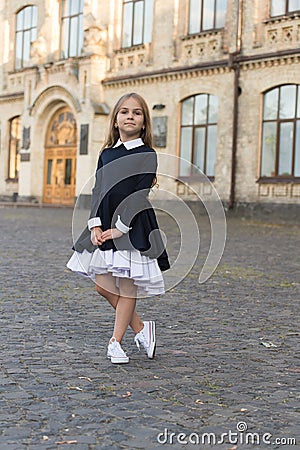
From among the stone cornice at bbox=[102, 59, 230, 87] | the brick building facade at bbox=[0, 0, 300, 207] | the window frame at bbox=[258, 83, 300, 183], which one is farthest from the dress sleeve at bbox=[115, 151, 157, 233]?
the stone cornice at bbox=[102, 59, 230, 87]

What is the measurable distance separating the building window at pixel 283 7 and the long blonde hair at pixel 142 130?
2059 centimetres

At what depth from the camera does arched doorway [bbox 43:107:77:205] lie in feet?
110

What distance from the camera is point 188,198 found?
27.4 metres

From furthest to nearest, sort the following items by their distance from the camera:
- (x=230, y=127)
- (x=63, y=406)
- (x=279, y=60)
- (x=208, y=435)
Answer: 1. (x=230, y=127)
2. (x=279, y=60)
3. (x=63, y=406)
4. (x=208, y=435)

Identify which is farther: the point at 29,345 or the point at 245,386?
the point at 29,345

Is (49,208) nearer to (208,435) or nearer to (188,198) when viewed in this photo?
(188,198)

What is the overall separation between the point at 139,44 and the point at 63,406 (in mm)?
27467

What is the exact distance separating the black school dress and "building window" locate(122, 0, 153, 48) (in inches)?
1012

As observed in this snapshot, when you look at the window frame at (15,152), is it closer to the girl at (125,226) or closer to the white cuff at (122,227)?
the girl at (125,226)

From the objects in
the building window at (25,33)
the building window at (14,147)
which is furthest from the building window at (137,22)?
the building window at (14,147)

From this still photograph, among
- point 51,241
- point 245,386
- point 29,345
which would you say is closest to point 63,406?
point 245,386

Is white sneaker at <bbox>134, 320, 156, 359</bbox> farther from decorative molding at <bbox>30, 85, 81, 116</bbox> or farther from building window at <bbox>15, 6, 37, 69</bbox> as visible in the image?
building window at <bbox>15, 6, 37, 69</bbox>

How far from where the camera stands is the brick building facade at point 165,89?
24.5 metres

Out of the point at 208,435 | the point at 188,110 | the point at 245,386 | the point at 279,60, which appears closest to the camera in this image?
the point at 208,435
